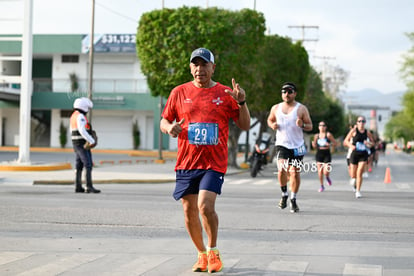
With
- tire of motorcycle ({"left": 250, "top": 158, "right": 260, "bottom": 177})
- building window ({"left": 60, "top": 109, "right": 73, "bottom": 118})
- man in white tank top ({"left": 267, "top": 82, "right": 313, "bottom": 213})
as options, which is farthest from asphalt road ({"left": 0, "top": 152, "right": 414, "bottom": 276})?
building window ({"left": 60, "top": 109, "right": 73, "bottom": 118})

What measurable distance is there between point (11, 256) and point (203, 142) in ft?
7.51

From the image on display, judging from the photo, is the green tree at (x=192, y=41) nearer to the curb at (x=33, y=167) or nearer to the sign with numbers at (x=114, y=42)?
the curb at (x=33, y=167)

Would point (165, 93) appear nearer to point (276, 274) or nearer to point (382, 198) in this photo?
point (382, 198)

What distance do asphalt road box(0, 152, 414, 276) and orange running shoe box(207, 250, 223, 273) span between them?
8cm

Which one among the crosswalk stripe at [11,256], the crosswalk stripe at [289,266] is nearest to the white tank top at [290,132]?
the crosswalk stripe at [289,266]

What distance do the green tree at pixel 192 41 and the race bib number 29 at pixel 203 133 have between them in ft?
60.1

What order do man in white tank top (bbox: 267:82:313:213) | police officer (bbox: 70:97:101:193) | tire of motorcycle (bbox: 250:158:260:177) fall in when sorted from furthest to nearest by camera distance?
tire of motorcycle (bbox: 250:158:260:177)
police officer (bbox: 70:97:101:193)
man in white tank top (bbox: 267:82:313:213)

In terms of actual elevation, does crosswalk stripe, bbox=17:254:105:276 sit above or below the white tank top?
below

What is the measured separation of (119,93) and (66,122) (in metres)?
5.24

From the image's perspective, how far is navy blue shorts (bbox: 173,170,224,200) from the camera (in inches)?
226

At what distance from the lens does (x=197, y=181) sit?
583 centimetres

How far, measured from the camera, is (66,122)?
48.4 metres

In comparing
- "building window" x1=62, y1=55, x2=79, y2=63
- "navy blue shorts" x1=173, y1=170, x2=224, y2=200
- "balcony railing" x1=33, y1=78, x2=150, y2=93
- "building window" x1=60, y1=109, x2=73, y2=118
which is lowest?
"navy blue shorts" x1=173, y1=170, x2=224, y2=200

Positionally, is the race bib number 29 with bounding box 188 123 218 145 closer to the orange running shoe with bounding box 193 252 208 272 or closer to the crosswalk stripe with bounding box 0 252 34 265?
the orange running shoe with bounding box 193 252 208 272
